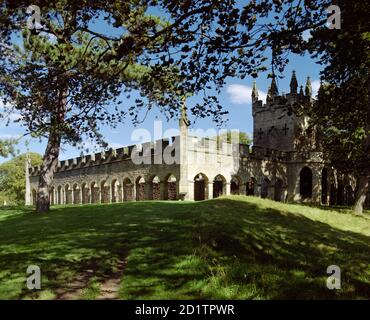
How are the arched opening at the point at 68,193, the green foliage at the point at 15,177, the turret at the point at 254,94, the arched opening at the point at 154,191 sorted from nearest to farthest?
the arched opening at the point at 154,191 < the turret at the point at 254,94 < the arched opening at the point at 68,193 < the green foliage at the point at 15,177

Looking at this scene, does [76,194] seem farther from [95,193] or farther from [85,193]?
[95,193]

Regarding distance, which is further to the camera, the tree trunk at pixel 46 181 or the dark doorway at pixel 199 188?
the dark doorway at pixel 199 188

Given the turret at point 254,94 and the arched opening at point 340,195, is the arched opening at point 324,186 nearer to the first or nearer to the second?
the arched opening at point 340,195

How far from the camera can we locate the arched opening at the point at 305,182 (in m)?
34.7

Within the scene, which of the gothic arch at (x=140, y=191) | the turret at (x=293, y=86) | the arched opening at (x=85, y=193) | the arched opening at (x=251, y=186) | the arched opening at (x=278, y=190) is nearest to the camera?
the gothic arch at (x=140, y=191)

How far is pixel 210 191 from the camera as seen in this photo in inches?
1060

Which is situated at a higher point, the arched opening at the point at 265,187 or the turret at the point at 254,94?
the turret at the point at 254,94

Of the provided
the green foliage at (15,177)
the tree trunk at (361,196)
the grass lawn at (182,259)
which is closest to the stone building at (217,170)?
the tree trunk at (361,196)

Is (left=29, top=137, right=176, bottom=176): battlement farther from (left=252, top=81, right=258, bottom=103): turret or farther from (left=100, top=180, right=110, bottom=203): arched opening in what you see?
(left=252, top=81, right=258, bottom=103): turret

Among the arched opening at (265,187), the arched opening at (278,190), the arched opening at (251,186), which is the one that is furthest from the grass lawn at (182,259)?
the arched opening at (278,190)

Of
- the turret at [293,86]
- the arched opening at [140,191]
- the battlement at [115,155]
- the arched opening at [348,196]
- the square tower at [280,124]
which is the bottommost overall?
the arched opening at [348,196]

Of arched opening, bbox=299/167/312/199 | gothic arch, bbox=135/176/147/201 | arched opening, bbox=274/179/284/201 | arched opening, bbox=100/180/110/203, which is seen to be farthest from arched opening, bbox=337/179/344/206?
arched opening, bbox=100/180/110/203

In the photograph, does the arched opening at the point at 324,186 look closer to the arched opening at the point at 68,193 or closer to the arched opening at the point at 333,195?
the arched opening at the point at 333,195

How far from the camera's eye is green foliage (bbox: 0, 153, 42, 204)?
68375 millimetres
